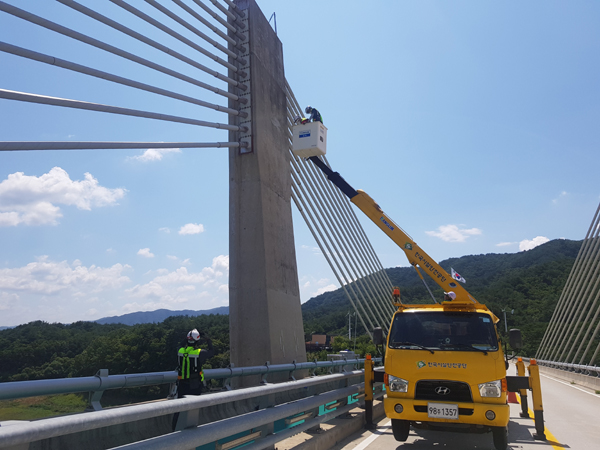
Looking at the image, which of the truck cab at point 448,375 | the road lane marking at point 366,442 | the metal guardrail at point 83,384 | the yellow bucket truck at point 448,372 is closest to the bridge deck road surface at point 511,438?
the road lane marking at point 366,442

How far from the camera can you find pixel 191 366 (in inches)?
222

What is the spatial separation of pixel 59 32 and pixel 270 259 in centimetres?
595

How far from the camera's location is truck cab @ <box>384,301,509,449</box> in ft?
20.4

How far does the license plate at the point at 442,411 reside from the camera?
6.20 metres

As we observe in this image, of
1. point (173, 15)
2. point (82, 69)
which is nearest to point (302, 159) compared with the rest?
point (173, 15)

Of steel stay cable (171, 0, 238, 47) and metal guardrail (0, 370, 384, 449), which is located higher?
steel stay cable (171, 0, 238, 47)

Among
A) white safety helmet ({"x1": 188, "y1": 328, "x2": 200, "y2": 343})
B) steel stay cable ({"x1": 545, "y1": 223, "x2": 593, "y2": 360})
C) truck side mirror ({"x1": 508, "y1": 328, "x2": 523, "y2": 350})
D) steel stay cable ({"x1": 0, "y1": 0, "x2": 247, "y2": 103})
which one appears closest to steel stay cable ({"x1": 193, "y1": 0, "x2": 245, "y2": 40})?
steel stay cable ({"x1": 0, "y1": 0, "x2": 247, "y2": 103})

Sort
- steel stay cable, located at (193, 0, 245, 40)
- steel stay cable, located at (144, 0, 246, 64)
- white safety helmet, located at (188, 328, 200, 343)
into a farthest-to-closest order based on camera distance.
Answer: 1. steel stay cable, located at (193, 0, 245, 40)
2. steel stay cable, located at (144, 0, 246, 64)
3. white safety helmet, located at (188, 328, 200, 343)

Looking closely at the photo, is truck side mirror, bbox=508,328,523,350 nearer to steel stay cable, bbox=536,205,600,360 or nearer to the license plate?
the license plate

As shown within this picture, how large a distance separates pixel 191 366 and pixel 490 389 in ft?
13.0

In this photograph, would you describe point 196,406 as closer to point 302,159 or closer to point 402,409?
point 402,409

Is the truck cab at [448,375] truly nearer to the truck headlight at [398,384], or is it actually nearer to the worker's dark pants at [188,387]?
the truck headlight at [398,384]

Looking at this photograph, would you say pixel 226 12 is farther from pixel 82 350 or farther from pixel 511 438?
pixel 82 350

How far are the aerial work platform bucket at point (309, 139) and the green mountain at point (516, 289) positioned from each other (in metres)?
20.6
